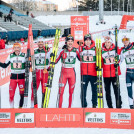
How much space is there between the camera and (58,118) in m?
4.86

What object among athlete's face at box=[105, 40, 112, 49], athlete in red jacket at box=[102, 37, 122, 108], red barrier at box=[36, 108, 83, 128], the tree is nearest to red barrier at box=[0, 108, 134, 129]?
red barrier at box=[36, 108, 83, 128]

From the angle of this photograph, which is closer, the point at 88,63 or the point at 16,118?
the point at 16,118

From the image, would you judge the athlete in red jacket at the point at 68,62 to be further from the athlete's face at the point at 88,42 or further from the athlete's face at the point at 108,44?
the athlete's face at the point at 108,44

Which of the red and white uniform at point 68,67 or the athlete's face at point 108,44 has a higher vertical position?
the athlete's face at point 108,44

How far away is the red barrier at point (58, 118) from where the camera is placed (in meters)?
4.84

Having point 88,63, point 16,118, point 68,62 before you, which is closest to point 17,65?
point 68,62

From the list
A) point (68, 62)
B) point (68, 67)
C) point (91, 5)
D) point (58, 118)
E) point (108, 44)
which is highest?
point (91, 5)

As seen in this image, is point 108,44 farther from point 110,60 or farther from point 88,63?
point 88,63

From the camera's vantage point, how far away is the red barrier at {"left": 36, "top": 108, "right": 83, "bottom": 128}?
484 cm
